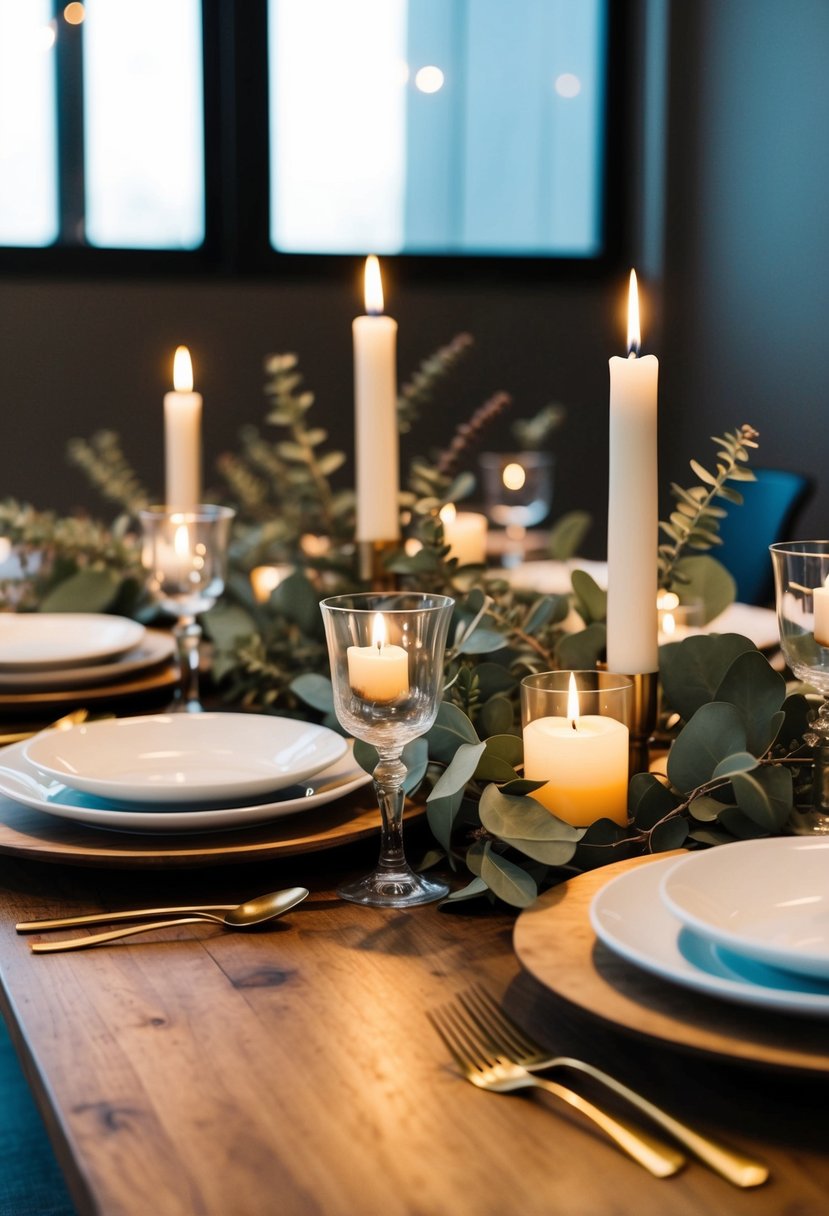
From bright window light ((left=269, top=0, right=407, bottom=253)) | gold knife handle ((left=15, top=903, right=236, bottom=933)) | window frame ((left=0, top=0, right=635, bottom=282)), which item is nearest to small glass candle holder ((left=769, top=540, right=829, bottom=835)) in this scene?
gold knife handle ((left=15, top=903, right=236, bottom=933))

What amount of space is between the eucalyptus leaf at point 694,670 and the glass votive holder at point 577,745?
0.16 ft

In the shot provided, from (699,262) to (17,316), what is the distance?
2.10 metres

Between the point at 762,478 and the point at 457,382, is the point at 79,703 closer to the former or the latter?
the point at 762,478

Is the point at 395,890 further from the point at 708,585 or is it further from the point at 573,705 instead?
the point at 708,585

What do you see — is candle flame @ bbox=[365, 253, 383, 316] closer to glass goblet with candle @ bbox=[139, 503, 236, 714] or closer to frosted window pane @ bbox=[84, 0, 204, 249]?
glass goblet with candle @ bbox=[139, 503, 236, 714]

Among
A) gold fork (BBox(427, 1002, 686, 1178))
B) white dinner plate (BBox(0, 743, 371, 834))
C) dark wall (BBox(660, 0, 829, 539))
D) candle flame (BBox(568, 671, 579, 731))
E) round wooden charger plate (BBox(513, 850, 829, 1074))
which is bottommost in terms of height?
gold fork (BBox(427, 1002, 686, 1178))

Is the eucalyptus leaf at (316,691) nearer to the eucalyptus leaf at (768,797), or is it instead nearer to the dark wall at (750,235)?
the eucalyptus leaf at (768,797)

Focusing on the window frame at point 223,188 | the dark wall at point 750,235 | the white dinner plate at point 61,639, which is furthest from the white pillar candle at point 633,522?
the window frame at point 223,188

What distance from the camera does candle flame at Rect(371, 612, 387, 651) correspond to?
2.51 feet

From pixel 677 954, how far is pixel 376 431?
70 cm

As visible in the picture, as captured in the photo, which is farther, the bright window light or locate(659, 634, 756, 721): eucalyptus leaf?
the bright window light

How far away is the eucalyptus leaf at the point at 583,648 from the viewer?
0.96 meters

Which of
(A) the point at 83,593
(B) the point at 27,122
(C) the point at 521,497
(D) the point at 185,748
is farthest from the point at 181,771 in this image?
(B) the point at 27,122

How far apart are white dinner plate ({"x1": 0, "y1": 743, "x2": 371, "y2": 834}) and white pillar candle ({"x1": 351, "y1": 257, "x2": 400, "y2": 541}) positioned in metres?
0.32
